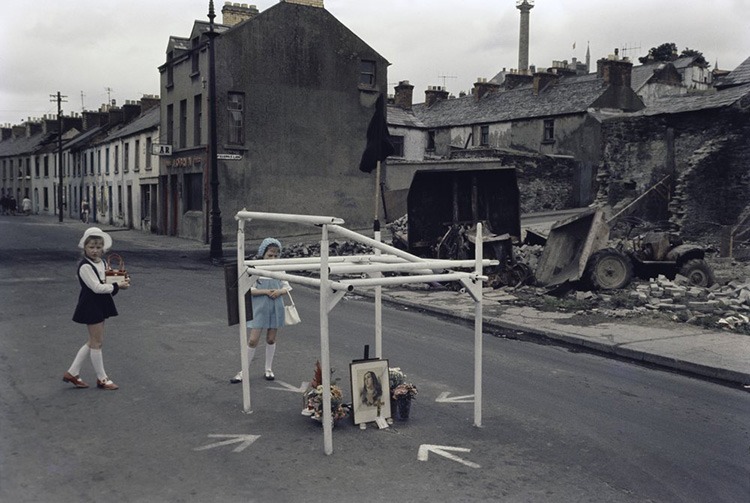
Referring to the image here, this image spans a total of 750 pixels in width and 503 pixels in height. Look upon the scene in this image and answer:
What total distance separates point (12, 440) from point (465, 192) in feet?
44.3

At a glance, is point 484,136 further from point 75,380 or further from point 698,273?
point 75,380

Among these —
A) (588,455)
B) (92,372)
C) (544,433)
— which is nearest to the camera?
(588,455)

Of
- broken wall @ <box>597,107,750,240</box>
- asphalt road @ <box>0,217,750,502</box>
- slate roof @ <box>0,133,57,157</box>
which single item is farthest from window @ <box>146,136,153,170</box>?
slate roof @ <box>0,133,57,157</box>

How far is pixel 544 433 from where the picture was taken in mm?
6008

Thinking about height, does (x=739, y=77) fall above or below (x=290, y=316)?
above

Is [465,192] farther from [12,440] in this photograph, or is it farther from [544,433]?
[12,440]

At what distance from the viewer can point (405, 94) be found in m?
49.2

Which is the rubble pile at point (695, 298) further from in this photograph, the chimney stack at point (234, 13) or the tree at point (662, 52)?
the tree at point (662, 52)

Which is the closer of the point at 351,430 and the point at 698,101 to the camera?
the point at 351,430

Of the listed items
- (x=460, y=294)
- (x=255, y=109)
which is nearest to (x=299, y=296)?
(x=460, y=294)

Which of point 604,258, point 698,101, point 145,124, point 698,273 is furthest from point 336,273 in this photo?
point 145,124

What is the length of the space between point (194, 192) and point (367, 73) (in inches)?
390

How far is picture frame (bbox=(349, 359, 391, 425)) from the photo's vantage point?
6.05 meters

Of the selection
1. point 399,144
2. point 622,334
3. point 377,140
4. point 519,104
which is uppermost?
point 519,104
